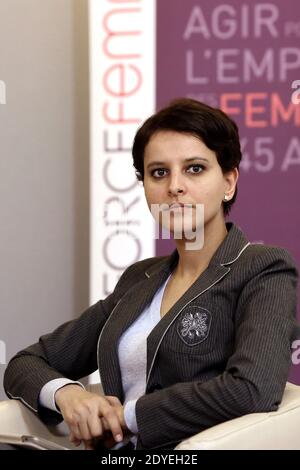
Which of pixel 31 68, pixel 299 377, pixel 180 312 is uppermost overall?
pixel 31 68

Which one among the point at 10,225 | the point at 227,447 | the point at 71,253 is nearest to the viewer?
the point at 227,447

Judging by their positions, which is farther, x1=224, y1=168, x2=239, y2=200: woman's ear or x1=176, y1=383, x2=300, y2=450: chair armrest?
x1=224, y1=168, x2=239, y2=200: woman's ear

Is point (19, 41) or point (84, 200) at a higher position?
point (19, 41)

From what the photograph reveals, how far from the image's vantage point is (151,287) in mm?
2062

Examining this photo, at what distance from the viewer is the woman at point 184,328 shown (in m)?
1.68

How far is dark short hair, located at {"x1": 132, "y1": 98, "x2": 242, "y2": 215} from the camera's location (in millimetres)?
1918

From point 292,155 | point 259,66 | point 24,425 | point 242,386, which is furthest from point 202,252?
point 259,66

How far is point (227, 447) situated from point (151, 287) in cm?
57

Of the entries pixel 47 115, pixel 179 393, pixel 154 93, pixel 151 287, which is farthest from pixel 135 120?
pixel 179 393

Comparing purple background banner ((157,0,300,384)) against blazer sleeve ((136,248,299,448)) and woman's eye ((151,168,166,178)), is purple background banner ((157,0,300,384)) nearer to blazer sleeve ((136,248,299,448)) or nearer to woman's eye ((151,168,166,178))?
woman's eye ((151,168,166,178))

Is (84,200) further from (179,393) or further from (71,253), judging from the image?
(179,393)

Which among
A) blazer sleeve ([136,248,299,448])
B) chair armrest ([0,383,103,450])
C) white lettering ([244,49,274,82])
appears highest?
white lettering ([244,49,274,82])

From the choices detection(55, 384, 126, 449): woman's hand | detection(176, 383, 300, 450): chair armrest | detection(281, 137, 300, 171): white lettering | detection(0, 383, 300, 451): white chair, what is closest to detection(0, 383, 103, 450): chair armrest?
detection(0, 383, 300, 451): white chair

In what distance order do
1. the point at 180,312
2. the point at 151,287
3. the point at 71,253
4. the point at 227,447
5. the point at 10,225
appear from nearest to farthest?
the point at 227,447, the point at 180,312, the point at 151,287, the point at 10,225, the point at 71,253
